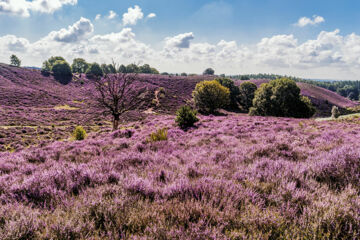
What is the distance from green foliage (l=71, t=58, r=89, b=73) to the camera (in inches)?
4663

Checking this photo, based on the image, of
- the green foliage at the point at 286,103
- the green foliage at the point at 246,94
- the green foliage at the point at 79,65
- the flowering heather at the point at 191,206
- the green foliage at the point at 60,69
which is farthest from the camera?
the green foliage at the point at 79,65

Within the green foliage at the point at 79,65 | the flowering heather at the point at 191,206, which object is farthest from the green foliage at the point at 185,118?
the green foliage at the point at 79,65

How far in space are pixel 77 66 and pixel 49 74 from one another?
42609 mm

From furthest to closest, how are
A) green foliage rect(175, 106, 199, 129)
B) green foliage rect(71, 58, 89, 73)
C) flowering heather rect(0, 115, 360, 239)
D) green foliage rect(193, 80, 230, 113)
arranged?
green foliage rect(71, 58, 89, 73) < green foliage rect(193, 80, 230, 113) < green foliage rect(175, 106, 199, 129) < flowering heather rect(0, 115, 360, 239)

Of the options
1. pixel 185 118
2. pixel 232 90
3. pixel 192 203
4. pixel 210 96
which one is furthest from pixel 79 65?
pixel 192 203

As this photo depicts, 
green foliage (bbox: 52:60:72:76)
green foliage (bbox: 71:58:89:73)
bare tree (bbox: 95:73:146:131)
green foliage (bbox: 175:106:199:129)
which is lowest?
green foliage (bbox: 175:106:199:129)

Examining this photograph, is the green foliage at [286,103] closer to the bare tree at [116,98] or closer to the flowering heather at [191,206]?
the bare tree at [116,98]

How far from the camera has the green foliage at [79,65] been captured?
118 meters

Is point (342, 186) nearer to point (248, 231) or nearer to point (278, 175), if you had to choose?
point (278, 175)

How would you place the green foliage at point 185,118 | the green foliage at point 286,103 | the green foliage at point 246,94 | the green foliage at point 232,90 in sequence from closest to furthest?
the green foliage at point 185,118 → the green foliage at point 286,103 → the green foliage at point 232,90 → the green foliage at point 246,94

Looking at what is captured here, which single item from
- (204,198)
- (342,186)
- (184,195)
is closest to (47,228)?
(184,195)

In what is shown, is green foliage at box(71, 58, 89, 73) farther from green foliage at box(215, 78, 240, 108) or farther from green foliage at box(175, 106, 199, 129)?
green foliage at box(175, 106, 199, 129)

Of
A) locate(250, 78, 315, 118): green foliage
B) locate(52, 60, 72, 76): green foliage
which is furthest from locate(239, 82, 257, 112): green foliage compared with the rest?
locate(52, 60, 72, 76): green foliage

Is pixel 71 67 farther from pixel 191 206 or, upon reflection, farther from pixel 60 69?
pixel 191 206
